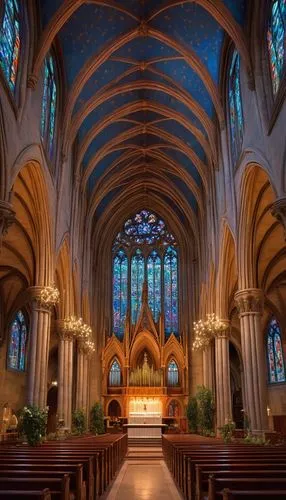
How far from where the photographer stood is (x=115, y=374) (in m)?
38.3

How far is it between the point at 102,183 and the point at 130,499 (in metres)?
26.3

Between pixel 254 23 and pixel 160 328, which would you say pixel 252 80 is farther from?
pixel 160 328

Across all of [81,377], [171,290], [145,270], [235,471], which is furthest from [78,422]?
[235,471]

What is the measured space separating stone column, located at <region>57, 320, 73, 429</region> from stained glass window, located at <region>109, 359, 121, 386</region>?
38.8 ft

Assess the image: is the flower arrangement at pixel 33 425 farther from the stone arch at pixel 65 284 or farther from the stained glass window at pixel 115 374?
the stained glass window at pixel 115 374

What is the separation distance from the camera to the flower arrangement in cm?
1672

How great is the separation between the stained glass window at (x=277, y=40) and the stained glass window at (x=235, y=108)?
401cm

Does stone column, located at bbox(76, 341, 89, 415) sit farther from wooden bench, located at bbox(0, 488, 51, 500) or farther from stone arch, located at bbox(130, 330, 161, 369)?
wooden bench, located at bbox(0, 488, 51, 500)

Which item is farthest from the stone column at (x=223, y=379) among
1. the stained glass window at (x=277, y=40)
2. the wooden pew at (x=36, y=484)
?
the wooden pew at (x=36, y=484)

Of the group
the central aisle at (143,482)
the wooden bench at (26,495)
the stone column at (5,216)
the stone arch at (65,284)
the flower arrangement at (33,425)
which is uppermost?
the stone arch at (65,284)

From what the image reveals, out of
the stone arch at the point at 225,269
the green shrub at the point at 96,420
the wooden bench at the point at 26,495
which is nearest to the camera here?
the wooden bench at the point at 26,495

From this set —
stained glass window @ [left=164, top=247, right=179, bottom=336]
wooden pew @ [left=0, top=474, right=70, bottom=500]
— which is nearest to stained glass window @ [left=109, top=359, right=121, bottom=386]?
stained glass window @ [left=164, top=247, right=179, bottom=336]

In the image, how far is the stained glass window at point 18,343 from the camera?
107ft

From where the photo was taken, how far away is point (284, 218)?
14641 mm
